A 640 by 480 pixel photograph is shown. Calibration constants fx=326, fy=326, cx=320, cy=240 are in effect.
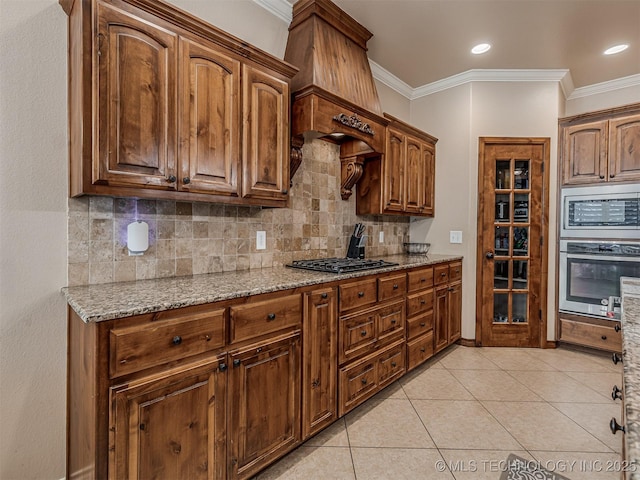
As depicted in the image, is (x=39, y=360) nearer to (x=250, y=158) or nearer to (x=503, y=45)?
(x=250, y=158)

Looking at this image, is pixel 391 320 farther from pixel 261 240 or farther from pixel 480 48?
pixel 480 48

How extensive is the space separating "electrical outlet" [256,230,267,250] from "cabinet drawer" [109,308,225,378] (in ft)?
2.97

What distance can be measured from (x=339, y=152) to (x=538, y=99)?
7.66ft

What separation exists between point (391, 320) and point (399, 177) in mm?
1450

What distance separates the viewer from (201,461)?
53.5 inches

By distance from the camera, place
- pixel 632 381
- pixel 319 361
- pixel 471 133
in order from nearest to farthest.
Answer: pixel 632 381 < pixel 319 361 < pixel 471 133

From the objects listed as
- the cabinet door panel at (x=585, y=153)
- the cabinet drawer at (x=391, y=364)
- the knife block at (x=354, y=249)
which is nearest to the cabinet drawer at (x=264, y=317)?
the cabinet drawer at (x=391, y=364)

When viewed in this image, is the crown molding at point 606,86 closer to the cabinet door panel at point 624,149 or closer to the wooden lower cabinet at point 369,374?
the cabinet door panel at point 624,149

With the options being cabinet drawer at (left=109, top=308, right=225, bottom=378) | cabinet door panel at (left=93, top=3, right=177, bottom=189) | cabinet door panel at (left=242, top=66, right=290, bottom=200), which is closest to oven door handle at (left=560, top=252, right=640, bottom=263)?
cabinet door panel at (left=242, top=66, right=290, bottom=200)

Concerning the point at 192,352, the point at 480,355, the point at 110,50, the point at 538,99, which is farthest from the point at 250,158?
the point at 538,99

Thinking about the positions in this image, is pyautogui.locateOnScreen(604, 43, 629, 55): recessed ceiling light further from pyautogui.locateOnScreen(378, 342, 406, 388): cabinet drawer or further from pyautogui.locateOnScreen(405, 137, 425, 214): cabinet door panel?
pyautogui.locateOnScreen(378, 342, 406, 388): cabinet drawer

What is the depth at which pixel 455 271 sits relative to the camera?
11.3 feet

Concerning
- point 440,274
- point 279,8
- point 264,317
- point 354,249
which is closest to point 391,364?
point 354,249

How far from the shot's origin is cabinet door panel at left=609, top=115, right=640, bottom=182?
3.07 meters
